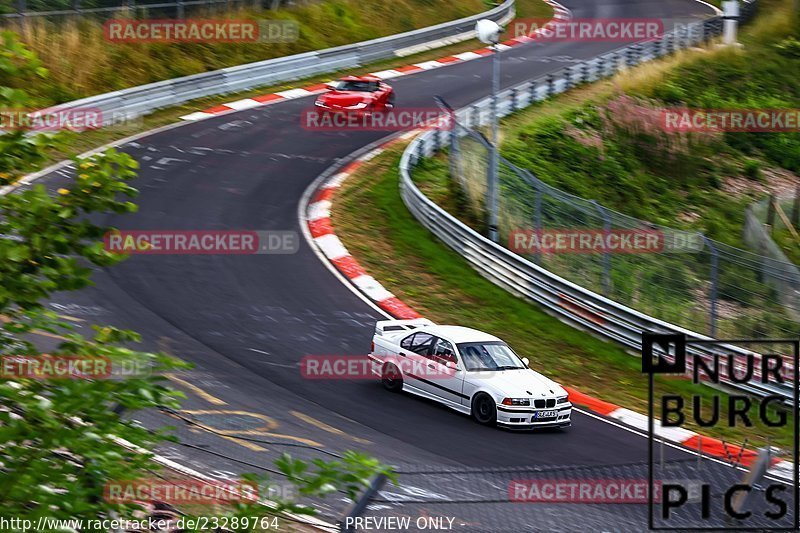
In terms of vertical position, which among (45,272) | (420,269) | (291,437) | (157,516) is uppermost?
(45,272)

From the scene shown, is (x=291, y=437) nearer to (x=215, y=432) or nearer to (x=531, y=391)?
(x=215, y=432)

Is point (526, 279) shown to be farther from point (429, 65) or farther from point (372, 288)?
point (429, 65)

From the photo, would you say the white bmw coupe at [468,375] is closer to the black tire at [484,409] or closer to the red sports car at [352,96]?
the black tire at [484,409]

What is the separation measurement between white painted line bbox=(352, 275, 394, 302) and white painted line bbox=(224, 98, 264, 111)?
530 inches

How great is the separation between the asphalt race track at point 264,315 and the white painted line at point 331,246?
41 centimetres

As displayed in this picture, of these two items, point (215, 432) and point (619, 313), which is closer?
point (215, 432)

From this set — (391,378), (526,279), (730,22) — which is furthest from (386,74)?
(391,378)

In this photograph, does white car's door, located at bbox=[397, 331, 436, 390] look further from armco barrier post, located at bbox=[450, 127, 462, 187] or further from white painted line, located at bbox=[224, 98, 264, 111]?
white painted line, located at bbox=[224, 98, 264, 111]

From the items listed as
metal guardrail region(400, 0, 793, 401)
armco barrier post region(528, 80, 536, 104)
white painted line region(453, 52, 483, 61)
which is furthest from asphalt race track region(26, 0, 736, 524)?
white painted line region(453, 52, 483, 61)

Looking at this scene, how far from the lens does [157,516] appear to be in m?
8.47

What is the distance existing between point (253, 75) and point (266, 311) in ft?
59.0

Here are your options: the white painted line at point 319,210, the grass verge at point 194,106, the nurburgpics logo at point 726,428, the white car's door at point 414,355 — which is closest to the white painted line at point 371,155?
the white painted line at point 319,210

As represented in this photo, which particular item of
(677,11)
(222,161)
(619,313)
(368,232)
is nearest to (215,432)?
(619,313)

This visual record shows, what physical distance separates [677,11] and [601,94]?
2186 cm
